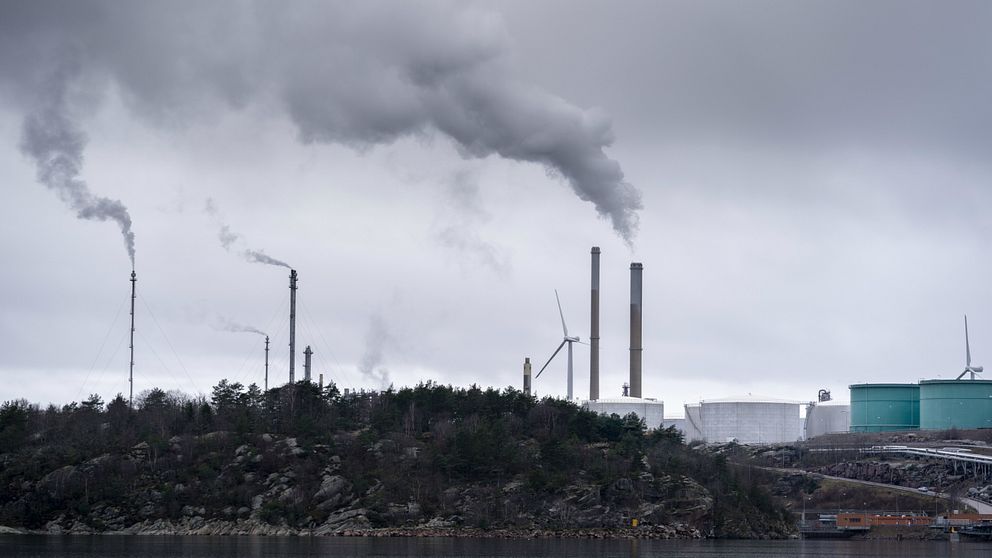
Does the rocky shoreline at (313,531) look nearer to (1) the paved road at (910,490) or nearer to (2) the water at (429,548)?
(2) the water at (429,548)

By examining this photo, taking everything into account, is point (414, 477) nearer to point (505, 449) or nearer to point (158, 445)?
point (505, 449)

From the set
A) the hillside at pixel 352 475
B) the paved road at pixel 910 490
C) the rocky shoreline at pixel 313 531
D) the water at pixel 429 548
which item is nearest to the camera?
the water at pixel 429 548

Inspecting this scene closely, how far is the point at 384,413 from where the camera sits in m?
170

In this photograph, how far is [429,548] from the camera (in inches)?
4695

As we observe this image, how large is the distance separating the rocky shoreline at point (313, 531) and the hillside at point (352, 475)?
0.75ft

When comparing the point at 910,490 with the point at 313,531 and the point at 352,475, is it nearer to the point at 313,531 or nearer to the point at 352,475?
the point at 352,475

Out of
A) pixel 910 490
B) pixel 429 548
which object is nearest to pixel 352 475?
pixel 429 548

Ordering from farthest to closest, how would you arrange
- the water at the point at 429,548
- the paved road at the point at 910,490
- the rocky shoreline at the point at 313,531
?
the paved road at the point at 910,490, the rocky shoreline at the point at 313,531, the water at the point at 429,548

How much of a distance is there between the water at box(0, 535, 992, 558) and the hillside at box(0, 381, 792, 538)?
22.9 feet

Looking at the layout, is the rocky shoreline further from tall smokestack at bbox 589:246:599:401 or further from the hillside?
tall smokestack at bbox 589:246:599:401

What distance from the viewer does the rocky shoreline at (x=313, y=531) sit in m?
143

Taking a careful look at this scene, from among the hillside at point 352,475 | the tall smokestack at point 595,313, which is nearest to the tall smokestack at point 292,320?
the hillside at point 352,475

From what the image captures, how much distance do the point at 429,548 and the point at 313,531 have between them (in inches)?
1170

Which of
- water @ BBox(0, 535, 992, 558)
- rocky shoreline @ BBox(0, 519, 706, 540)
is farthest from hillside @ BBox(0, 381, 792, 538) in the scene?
water @ BBox(0, 535, 992, 558)
